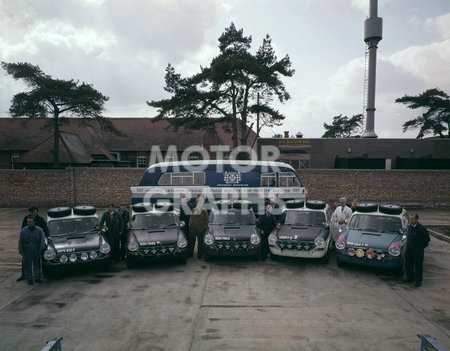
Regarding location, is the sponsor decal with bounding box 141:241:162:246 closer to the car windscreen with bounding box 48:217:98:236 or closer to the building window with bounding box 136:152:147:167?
the car windscreen with bounding box 48:217:98:236

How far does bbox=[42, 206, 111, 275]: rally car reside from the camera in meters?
7.57

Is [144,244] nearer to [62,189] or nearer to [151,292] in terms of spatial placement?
[151,292]

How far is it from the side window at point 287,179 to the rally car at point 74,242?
8.83m

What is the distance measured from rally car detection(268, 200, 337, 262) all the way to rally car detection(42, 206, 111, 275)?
5039 millimetres

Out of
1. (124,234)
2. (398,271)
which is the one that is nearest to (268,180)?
(398,271)

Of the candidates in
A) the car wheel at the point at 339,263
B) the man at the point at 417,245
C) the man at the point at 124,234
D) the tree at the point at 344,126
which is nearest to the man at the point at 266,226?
the car wheel at the point at 339,263

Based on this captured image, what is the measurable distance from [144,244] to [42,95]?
19756mm

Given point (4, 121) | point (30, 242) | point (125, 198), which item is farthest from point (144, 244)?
point (4, 121)

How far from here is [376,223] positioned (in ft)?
28.4

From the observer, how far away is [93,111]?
23047 millimetres

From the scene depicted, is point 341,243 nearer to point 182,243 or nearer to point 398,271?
point 398,271

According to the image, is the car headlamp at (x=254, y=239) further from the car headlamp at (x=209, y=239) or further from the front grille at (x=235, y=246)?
the car headlamp at (x=209, y=239)

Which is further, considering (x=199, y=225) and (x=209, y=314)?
(x=199, y=225)

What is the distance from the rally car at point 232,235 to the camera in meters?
8.75
